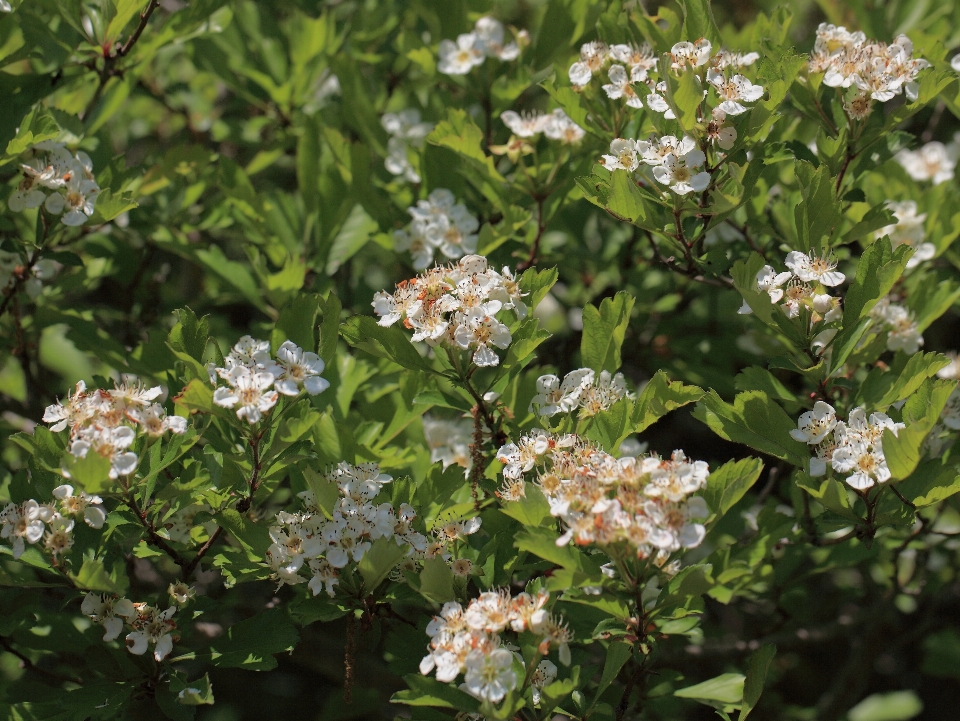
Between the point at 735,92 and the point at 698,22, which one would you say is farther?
the point at 698,22

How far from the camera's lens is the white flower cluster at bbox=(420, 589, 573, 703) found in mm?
1364

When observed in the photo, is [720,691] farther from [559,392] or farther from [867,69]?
[867,69]

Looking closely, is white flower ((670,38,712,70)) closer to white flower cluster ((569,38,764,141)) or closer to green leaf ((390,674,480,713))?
white flower cluster ((569,38,764,141))

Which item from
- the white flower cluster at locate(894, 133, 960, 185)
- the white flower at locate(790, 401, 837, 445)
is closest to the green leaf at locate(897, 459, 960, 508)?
the white flower at locate(790, 401, 837, 445)

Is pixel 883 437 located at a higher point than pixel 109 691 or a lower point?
higher

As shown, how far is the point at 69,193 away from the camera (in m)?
1.80

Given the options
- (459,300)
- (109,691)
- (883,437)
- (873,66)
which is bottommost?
(109,691)

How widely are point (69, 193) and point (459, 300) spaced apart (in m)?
0.83

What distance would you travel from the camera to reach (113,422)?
145 centimetres

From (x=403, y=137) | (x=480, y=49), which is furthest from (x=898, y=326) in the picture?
(x=403, y=137)

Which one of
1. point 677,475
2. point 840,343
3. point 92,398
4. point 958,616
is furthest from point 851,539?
point 92,398

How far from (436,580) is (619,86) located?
98 centimetres

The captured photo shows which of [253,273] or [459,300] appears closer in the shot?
[459,300]

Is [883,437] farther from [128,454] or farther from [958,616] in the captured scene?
[958,616]
